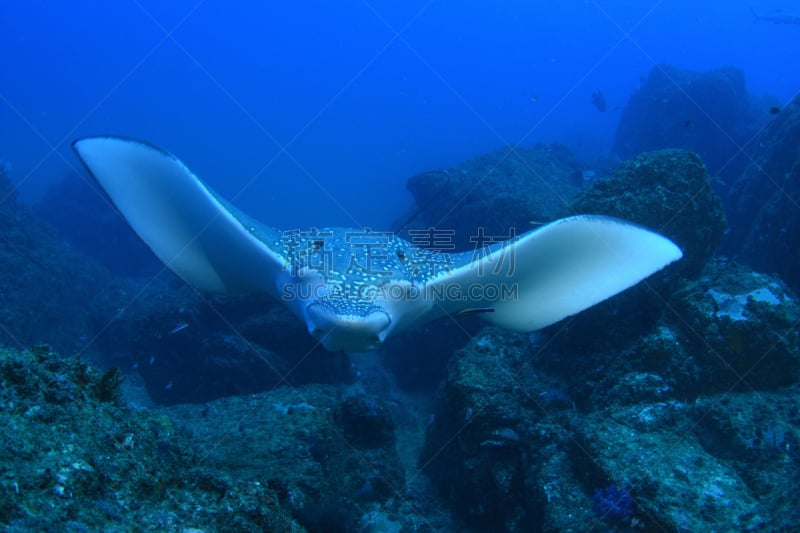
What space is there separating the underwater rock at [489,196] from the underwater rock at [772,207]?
416 centimetres

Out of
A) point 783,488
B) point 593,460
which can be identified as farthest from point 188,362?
point 783,488

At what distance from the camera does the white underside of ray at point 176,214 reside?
434cm

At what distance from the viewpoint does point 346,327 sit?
11.7 ft

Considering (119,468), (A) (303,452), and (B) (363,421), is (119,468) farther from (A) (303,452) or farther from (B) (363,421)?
(B) (363,421)

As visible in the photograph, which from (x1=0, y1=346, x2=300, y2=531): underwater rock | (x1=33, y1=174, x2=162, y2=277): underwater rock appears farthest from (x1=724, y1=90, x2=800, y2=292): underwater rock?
(x1=33, y1=174, x2=162, y2=277): underwater rock

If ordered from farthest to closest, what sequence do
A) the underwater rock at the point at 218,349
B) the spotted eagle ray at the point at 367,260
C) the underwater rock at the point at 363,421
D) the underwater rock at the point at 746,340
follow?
the underwater rock at the point at 218,349, the underwater rock at the point at 363,421, the underwater rock at the point at 746,340, the spotted eagle ray at the point at 367,260

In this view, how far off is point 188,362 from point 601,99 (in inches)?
1036

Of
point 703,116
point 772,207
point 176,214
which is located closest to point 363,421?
point 176,214

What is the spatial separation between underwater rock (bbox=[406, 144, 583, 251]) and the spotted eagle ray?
5.42 m

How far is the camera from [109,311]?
42.5ft

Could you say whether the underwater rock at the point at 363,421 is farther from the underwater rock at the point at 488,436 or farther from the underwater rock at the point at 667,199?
the underwater rock at the point at 667,199

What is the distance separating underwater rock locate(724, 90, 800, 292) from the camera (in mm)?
7895

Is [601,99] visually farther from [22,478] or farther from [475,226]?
[22,478]

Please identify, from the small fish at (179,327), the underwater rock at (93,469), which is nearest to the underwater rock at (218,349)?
the small fish at (179,327)
